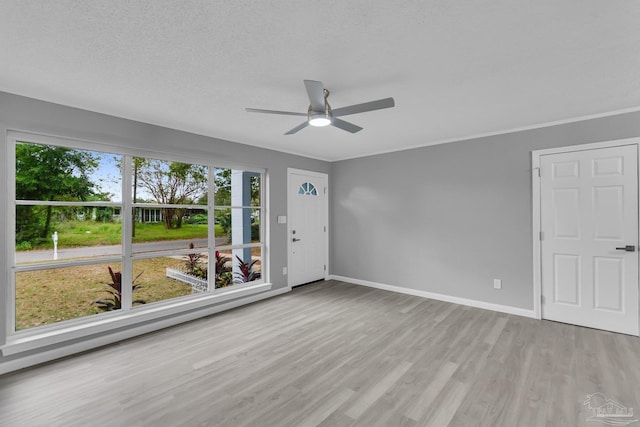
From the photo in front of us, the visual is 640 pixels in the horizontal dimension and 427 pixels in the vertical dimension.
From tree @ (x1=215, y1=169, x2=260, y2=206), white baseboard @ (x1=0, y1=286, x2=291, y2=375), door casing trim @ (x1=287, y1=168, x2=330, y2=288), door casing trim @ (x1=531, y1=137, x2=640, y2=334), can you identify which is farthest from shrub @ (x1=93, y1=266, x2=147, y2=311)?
door casing trim @ (x1=531, y1=137, x2=640, y2=334)

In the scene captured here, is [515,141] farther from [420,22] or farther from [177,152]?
[177,152]

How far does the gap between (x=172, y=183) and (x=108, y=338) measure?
A: 1.87 meters

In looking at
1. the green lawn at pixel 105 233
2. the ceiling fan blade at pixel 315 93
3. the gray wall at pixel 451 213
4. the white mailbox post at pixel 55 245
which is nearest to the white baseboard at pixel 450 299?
the gray wall at pixel 451 213

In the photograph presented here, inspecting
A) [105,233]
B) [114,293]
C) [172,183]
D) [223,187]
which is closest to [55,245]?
[105,233]

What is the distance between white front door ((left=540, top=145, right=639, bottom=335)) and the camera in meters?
3.06

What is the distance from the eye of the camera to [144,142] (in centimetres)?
331

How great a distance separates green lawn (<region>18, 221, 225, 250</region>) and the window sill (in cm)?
81

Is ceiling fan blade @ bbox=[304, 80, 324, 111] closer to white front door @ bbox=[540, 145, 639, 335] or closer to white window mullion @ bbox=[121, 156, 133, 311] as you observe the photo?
white window mullion @ bbox=[121, 156, 133, 311]

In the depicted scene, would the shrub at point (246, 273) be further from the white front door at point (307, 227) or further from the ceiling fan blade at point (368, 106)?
the ceiling fan blade at point (368, 106)

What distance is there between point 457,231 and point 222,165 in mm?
3584

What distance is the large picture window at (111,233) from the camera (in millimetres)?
2691

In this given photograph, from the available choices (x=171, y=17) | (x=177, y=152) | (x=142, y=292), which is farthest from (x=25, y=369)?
(x=171, y=17)

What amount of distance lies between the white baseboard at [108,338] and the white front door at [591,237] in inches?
161

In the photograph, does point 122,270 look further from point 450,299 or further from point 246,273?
point 450,299
